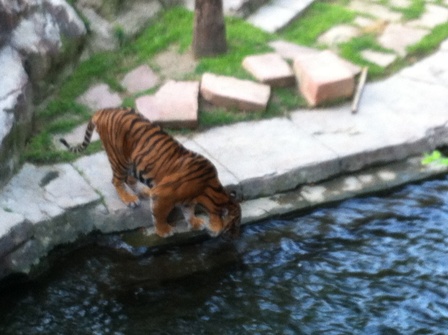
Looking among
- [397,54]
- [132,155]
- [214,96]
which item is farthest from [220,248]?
[397,54]

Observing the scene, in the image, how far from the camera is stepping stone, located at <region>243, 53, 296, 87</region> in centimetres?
664

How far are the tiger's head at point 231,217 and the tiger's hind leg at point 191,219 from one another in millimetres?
183

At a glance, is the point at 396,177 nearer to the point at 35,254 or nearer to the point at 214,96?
the point at 214,96

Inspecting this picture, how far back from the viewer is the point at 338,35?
7777mm

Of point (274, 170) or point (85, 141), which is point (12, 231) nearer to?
point (85, 141)

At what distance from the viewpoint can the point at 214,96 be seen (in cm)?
640

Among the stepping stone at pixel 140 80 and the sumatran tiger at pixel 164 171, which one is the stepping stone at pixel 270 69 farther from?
the sumatran tiger at pixel 164 171

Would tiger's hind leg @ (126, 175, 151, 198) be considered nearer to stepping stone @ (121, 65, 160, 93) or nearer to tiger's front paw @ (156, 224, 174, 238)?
tiger's front paw @ (156, 224, 174, 238)

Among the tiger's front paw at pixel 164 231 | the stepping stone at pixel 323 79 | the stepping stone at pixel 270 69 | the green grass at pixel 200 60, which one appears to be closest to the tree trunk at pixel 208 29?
the green grass at pixel 200 60

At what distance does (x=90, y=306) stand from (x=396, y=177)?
104 inches

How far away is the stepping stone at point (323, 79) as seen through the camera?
6414 mm

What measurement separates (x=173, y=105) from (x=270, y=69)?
3.47ft

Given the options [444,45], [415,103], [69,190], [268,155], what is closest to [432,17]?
[444,45]

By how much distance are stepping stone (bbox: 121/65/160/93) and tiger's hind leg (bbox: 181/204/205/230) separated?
1.83m
